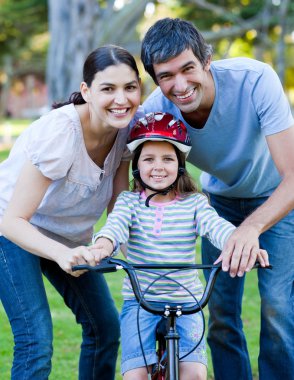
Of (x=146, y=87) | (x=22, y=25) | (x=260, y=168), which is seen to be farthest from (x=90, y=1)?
(x=22, y=25)

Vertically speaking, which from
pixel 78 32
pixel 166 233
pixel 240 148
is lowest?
pixel 166 233

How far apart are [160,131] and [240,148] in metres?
0.57

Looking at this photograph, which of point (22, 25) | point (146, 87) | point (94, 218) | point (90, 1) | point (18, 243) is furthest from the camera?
point (22, 25)

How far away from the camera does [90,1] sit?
56.9 feet

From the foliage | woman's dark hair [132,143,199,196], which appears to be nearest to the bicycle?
woman's dark hair [132,143,199,196]

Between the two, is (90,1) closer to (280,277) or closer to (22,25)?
(280,277)

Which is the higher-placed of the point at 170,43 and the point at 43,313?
the point at 170,43

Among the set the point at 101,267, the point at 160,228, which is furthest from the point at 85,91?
the point at 101,267

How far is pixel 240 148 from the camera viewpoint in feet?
14.2

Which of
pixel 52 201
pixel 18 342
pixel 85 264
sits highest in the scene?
pixel 52 201

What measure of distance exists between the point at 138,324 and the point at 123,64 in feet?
4.17

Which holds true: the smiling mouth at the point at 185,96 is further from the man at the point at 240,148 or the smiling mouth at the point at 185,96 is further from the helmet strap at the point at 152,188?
the helmet strap at the point at 152,188

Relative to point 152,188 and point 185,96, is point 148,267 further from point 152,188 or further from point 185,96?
point 185,96

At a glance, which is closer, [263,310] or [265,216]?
[265,216]
